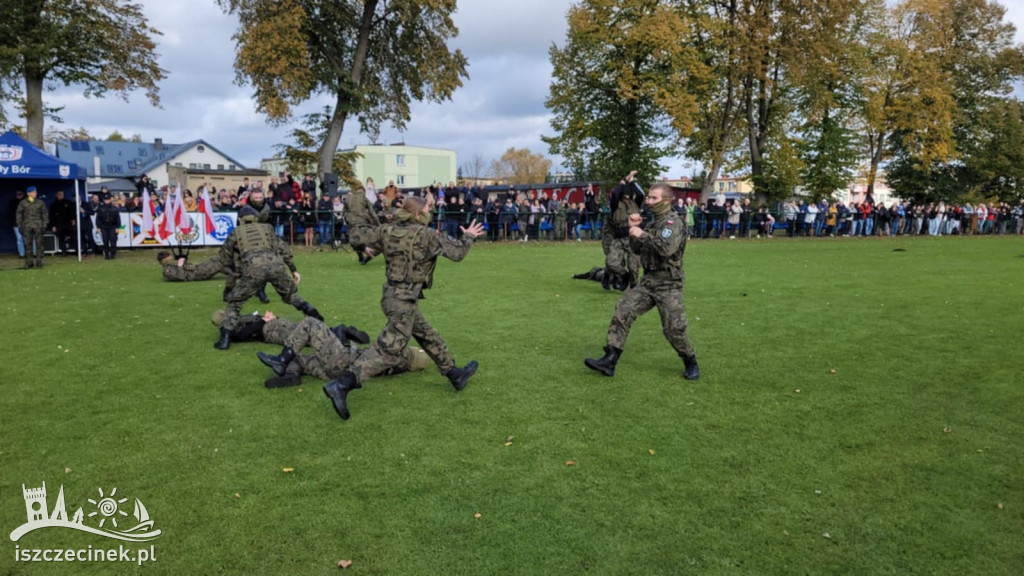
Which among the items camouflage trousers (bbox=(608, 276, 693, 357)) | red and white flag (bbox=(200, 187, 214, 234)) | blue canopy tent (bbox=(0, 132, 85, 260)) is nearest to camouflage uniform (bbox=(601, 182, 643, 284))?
camouflage trousers (bbox=(608, 276, 693, 357))

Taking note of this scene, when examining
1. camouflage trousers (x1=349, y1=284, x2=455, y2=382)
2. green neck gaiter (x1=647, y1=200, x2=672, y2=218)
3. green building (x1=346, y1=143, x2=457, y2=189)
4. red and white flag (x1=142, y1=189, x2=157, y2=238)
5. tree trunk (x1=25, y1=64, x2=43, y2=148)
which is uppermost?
green building (x1=346, y1=143, x2=457, y2=189)

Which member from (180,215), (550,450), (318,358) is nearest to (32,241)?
(180,215)

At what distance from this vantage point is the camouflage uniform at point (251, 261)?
8023mm

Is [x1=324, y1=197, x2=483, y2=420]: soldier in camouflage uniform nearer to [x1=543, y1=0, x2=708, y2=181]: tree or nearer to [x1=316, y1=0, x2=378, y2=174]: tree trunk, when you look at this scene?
[x1=316, y1=0, x2=378, y2=174]: tree trunk

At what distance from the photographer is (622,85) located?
33.4 metres

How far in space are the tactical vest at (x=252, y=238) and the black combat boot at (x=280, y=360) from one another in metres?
2.14

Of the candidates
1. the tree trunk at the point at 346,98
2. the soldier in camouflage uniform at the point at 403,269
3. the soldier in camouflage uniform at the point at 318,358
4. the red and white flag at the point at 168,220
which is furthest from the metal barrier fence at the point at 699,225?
the soldier in camouflage uniform at the point at 403,269

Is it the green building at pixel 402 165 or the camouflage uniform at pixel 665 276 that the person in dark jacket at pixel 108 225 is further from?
the green building at pixel 402 165

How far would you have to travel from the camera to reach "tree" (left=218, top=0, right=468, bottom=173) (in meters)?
23.7

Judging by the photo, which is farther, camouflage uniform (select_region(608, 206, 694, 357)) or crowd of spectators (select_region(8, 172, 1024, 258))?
crowd of spectators (select_region(8, 172, 1024, 258))

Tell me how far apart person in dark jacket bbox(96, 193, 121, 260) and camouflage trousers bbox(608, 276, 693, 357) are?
57.1 ft

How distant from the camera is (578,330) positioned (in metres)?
9.16

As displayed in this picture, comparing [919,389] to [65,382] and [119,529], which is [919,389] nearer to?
[119,529]

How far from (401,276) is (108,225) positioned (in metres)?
16.6
